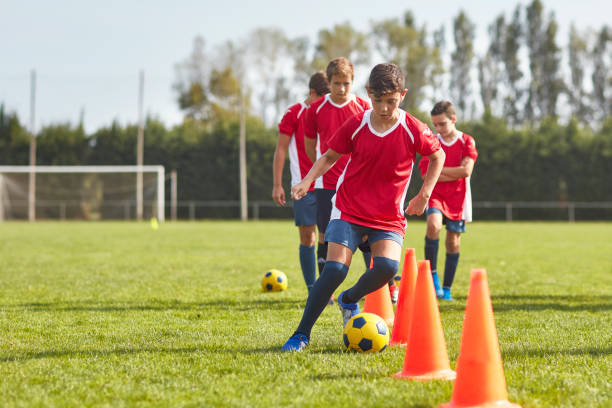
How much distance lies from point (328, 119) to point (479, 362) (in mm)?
3025

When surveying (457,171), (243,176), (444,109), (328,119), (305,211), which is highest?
(243,176)

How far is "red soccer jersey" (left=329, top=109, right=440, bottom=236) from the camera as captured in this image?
3.98 m

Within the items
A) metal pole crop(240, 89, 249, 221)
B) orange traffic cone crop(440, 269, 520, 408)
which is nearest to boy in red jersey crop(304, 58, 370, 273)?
orange traffic cone crop(440, 269, 520, 408)

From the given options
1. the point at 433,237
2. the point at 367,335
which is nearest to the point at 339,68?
the point at 367,335

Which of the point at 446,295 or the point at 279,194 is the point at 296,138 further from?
the point at 446,295

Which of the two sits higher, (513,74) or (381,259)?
(513,74)

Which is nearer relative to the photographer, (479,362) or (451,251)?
(479,362)

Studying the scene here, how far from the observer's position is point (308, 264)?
599 centimetres

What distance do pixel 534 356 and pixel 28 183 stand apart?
114 ft

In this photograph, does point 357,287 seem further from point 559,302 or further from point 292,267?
point 292,267

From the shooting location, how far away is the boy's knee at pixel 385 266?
13.1 feet

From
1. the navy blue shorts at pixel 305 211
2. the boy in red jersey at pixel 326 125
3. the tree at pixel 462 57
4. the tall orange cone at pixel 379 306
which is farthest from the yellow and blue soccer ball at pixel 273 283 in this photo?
the tree at pixel 462 57

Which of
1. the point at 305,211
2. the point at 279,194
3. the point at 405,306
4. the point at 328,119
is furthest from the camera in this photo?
the point at 305,211

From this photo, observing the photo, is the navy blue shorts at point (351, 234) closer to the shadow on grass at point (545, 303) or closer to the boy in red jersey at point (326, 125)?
the boy in red jersey at point (326, 125)
